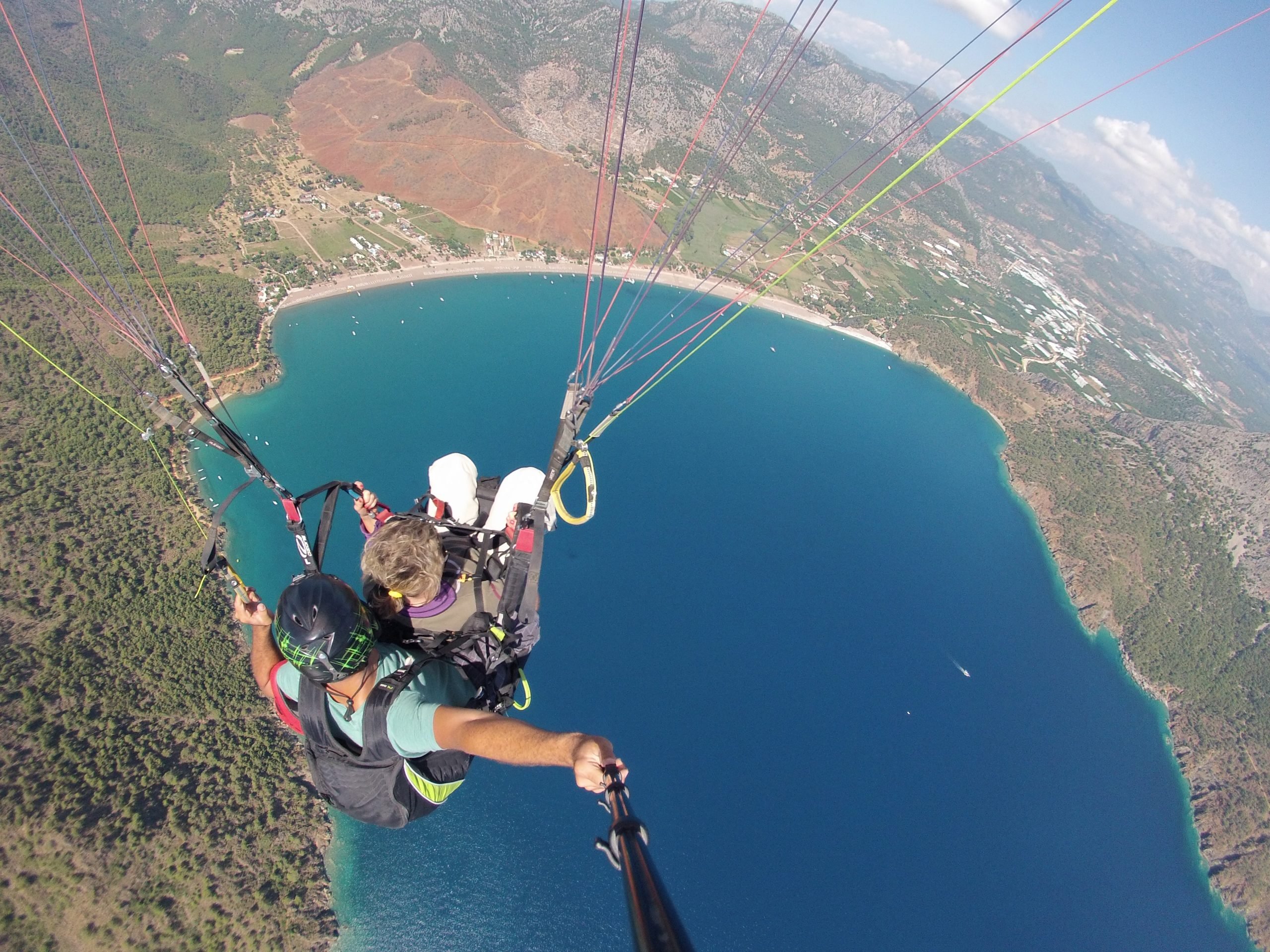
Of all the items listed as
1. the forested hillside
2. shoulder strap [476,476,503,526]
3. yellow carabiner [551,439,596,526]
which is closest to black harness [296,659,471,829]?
yellow carabiner [551,439,596,526]

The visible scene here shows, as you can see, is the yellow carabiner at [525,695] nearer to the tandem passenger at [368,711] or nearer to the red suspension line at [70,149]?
the tandem passenger at [368,711]

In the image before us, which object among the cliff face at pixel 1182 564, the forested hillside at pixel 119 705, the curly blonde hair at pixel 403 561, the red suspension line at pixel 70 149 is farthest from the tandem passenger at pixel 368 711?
the cliff face at pixel 1182 564

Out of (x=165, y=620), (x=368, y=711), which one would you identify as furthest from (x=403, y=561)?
(x=165, y=620)

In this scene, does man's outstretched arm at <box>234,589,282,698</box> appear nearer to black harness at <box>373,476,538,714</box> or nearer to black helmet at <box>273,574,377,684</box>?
black helmet at <box>273,574,377,684</box>

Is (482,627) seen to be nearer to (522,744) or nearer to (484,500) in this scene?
(522,744)

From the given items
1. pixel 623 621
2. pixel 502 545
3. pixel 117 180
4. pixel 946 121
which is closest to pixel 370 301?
pixel 117 180

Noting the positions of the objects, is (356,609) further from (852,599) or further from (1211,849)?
(1211,849)
